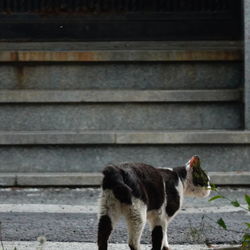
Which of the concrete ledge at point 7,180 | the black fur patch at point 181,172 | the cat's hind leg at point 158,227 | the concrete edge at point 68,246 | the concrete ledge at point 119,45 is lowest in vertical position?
the concrete ledge at point 7,180

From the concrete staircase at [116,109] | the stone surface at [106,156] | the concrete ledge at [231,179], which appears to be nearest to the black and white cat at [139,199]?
the concrete ledge at [231,179]

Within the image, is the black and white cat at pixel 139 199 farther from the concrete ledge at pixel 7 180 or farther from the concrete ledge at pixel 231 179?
the concrete ledge at pixel 7 180

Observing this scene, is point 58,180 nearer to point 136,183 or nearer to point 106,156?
point 106,156

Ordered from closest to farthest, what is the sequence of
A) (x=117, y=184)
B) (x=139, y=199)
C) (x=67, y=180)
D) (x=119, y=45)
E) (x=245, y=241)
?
(x=245, y=241) < (x=117, y=184) < (x=139, y=199) < (x=67, y=180) < (x=119, y=45)

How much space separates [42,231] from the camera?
5.96 meters

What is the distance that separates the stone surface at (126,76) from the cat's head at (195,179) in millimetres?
3789

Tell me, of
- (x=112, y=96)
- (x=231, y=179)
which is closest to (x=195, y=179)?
(x=231, y=179)

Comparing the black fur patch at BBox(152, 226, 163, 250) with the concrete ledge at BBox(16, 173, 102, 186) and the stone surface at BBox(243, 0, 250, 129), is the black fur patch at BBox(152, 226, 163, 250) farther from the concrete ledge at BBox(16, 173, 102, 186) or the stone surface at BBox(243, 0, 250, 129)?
the stone surface at BBox(243, 0, 250, 129)

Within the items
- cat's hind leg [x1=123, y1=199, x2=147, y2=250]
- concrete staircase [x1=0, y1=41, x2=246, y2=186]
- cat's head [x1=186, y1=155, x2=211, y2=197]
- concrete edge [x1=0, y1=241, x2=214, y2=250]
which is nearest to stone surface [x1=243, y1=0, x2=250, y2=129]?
concrete staircase [x1=0, y1=41, x2=246, y2=186]

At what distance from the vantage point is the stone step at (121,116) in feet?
29.4

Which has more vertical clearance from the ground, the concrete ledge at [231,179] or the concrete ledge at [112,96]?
the concrete ledge at [112,96]

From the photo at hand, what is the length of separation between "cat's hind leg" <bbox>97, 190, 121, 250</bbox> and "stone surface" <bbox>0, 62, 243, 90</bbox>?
4.55 metres

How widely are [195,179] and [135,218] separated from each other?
910mm

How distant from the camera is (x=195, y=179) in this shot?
5629mm
